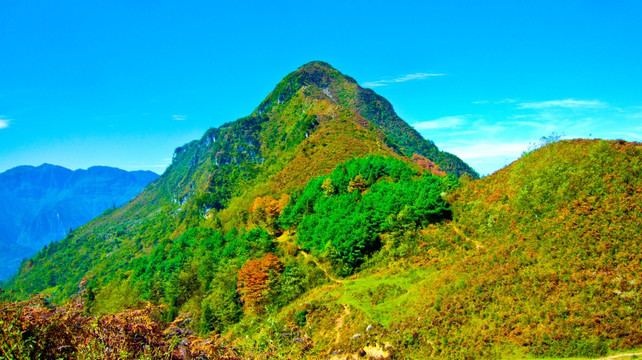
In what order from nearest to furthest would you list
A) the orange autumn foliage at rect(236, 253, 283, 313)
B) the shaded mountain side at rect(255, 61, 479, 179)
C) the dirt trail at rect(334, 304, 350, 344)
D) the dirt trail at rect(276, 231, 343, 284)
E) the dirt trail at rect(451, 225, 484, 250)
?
the dirt trail at rect(334, 304, 350, 344) < the dirt trail at rect(451, 225, 484, 250) < the dirt trail at rect(276, 231, 343, 284) < the orange autumn foliage at rect(236, 253, 283, 313) < the shaded mountain side at rect(255, 61, 479, 179)

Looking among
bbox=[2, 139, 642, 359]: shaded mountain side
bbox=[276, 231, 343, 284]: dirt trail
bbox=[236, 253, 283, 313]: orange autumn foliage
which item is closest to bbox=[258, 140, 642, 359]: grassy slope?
bbox=[2, 139, 642, 359]: shaded mountain side

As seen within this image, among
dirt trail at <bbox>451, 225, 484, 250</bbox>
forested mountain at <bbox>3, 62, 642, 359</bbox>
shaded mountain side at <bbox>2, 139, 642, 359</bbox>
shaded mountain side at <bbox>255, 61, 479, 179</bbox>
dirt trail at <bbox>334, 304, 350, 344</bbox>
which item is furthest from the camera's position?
shaded mountain side at <bbox>255, 61, 479, 179</bbox>

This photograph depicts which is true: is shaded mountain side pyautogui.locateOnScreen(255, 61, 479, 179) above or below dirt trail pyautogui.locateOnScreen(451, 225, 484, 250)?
above

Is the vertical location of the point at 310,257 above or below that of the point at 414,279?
above

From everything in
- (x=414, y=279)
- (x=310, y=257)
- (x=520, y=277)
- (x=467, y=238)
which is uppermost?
(x=467, y=238)

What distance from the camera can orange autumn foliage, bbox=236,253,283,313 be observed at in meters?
38.8

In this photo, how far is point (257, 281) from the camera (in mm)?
39312

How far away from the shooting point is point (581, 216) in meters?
24.7

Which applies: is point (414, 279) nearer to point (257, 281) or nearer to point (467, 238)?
point (467, 238)

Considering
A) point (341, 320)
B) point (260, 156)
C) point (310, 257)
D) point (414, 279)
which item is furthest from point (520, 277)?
point (260, 156)

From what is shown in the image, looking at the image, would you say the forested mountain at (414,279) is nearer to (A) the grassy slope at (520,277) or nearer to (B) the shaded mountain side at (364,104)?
(A) the grassy slope at (520,277)

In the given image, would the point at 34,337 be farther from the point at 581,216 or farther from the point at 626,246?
the point at 581,216

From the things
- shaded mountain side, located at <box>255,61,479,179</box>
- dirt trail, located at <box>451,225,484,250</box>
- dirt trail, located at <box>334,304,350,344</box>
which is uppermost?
shaded mountain side, located at <box>255,61,479,179</box>

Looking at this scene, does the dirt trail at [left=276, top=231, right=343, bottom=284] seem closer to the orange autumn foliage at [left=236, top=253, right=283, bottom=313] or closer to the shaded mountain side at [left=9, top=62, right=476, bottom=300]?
the orange autumn foliage at [left=236, top=253, right=283, bottom=313]
